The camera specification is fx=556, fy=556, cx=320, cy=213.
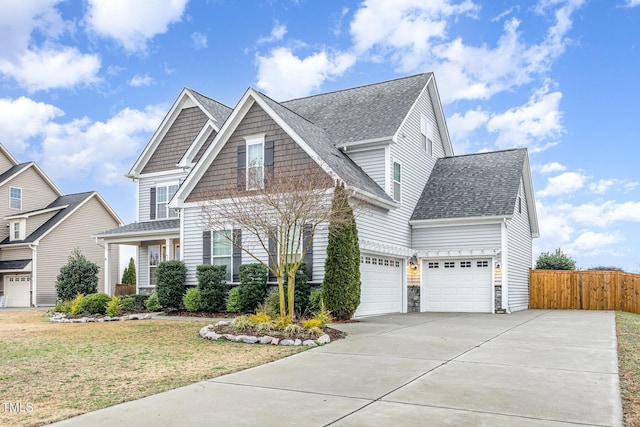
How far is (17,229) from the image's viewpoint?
32625 millimetres

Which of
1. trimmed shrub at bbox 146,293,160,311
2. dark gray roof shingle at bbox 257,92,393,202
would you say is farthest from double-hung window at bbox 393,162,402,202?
trimmed shrub at bbox 146,293,160,311

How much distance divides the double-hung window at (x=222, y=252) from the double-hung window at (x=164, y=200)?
20.7 feet

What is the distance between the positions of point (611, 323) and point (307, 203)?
9992mm

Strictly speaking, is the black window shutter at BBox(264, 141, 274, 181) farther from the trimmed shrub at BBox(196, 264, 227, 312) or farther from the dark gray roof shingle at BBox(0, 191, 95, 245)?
the dark gray roof shingle at BBox(0, 191, 95, 245)

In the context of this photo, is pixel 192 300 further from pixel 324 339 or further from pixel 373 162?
pixel 324 339

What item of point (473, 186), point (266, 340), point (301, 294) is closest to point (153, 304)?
point (301, 294)

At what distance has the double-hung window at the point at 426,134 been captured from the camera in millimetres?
23375

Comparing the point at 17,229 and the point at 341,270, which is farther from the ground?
the point at 17,229

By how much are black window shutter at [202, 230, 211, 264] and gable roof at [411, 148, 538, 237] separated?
796cm

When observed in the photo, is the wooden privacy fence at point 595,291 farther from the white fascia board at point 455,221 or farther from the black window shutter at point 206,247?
the black window shutter at point 206,247

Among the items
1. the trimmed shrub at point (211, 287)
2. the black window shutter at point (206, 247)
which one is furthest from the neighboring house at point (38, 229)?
the trimmed shrub at point (211, 287)

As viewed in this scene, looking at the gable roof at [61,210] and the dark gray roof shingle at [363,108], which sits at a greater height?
the dark gray roof shingle at [363,108]

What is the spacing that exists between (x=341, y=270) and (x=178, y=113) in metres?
13.3

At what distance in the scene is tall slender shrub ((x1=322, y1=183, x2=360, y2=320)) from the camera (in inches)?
622
